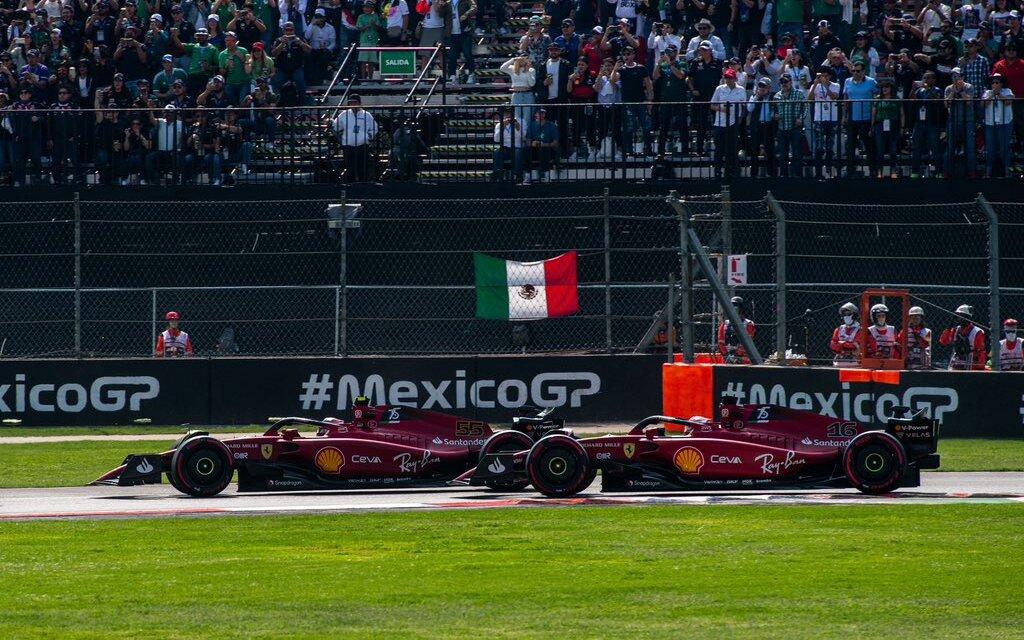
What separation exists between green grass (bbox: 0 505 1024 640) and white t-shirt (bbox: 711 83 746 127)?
10159 mm

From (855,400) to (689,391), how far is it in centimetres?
181

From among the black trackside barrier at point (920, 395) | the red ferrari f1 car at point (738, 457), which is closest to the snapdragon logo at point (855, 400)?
the black trackside barrier at point (920, 395)

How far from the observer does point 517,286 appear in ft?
62.6

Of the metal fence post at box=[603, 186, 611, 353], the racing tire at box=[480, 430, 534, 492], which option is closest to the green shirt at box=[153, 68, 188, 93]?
the metal fence post at box=[603, 186, 611, 353]

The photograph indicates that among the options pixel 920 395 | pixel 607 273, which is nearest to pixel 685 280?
pixel 607 273

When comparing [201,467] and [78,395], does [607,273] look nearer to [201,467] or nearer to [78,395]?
[78,395]

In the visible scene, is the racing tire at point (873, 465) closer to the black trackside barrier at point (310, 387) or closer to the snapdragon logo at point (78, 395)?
the black trackside barrier at point (310, 387)

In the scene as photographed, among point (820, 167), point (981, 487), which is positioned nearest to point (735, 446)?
point (981, 487)

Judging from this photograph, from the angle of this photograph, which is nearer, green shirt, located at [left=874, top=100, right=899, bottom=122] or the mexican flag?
the mexican flag

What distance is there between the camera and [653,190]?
72.8 ft

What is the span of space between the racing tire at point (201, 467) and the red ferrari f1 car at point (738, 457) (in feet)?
6.62

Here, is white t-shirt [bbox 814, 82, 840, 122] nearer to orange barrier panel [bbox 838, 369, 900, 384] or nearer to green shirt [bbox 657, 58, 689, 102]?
green shirt [bbox 657, 58, 689, 102]

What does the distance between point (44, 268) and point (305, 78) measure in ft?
21.2

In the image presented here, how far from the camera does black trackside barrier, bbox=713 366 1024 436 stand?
17.1 m
